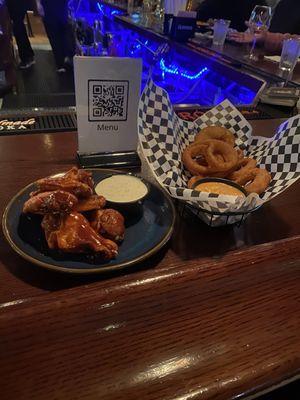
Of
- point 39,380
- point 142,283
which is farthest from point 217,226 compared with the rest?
point 39,380

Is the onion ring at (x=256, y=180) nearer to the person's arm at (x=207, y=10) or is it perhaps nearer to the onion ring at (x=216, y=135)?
the onion ring at (x=216, y=135)

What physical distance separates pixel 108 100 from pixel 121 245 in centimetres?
66

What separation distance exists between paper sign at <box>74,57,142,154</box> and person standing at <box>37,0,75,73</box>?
660 centimetres

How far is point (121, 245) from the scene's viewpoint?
3.08ft

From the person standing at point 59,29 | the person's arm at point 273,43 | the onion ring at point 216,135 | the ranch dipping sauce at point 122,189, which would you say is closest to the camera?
the ranch dipping sauce at point 122,189

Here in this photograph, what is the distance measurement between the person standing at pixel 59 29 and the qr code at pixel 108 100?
6.60m

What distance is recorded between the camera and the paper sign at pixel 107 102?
1.25 m

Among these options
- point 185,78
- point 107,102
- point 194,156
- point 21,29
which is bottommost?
point 21,29

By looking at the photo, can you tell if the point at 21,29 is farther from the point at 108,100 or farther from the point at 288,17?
the point at 108,100

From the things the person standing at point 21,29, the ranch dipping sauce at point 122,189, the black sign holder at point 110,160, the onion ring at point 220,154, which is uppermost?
the onion ring at point 220,154

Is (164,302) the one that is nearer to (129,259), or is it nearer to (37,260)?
(129,259)

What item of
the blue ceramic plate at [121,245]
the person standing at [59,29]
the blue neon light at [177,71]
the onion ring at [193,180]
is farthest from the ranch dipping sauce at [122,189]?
the person standing at [59,29]

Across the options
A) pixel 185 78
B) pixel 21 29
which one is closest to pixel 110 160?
pixel 185 78

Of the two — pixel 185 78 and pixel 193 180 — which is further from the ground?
pixel 193 180
